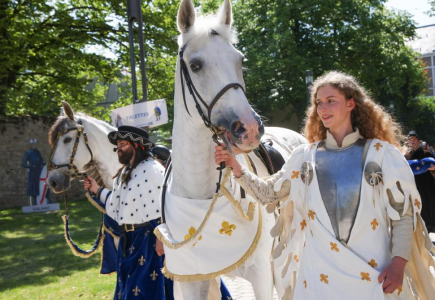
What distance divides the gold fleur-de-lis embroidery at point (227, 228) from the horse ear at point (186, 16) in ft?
4.27

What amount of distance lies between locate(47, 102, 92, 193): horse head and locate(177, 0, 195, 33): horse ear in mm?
3045

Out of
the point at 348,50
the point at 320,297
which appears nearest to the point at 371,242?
the point at 320,297

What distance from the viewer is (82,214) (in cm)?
1630

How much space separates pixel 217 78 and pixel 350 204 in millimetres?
1047

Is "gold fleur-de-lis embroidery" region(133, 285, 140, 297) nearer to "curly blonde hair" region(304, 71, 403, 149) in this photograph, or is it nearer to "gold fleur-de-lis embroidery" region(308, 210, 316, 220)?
"gold fleur-de-lis embroidery" region(308, 210, 316, 220)

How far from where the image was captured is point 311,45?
89.6 ft

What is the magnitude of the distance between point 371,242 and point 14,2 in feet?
61.6

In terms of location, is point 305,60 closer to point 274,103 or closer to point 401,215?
point 274,103

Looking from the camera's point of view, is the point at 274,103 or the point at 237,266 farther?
the point at 274,103

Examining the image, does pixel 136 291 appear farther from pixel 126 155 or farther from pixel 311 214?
pixel 311 214

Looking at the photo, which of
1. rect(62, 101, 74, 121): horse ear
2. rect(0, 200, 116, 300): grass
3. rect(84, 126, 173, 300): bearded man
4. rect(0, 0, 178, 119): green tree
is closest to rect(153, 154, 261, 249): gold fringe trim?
rect(84, 126, 173, 300): bearded man

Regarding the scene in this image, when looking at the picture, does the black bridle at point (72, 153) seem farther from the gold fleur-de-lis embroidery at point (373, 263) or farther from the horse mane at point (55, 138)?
the gold fleur-de-lis embroidery at point (373, 263)

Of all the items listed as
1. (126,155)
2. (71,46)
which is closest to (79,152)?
(126,155)

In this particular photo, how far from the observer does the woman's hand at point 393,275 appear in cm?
264
